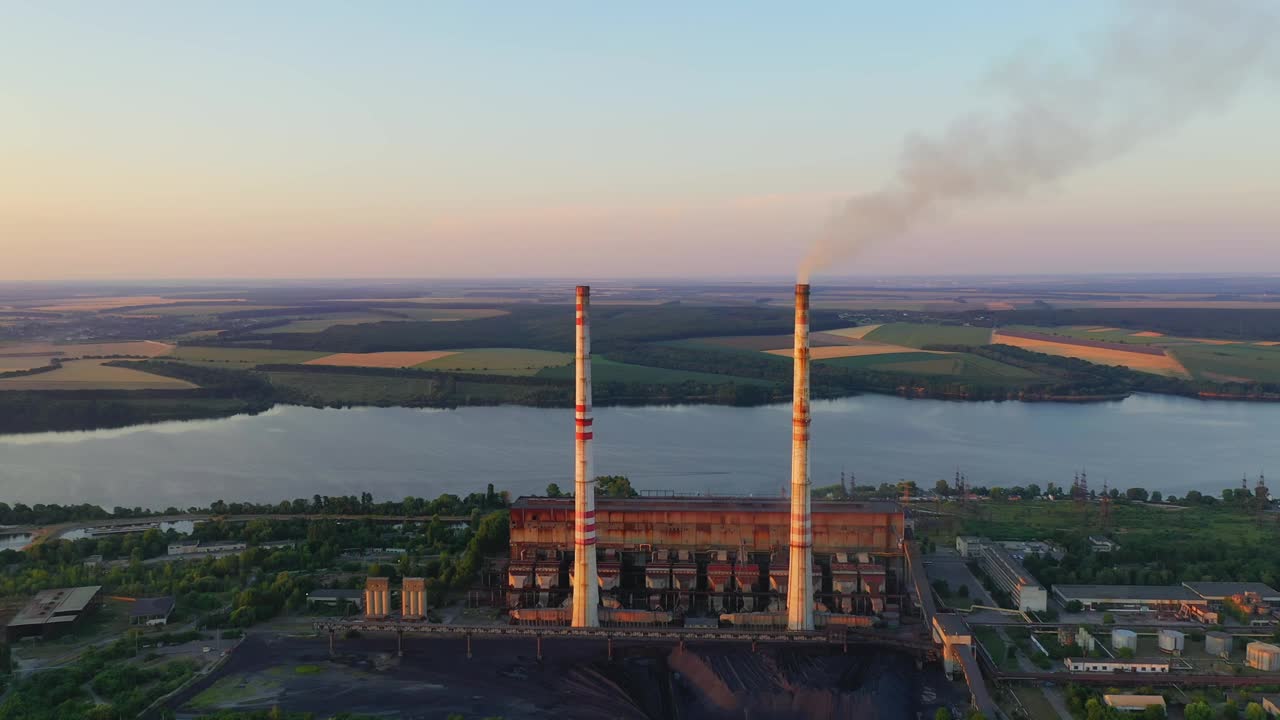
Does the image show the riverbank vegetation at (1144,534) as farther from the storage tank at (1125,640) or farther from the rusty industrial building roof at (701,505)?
the rusty industrial building roof at (701,505)

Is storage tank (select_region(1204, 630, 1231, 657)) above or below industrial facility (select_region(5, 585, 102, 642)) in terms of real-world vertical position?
below

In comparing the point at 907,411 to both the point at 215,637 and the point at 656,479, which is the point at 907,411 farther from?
the point at 215,637

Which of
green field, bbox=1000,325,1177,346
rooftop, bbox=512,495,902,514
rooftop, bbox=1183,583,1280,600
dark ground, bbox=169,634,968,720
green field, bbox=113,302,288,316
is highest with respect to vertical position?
green field, bbox=113,302,288,316

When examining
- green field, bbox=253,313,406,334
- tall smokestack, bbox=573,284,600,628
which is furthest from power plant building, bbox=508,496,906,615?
green field, bbox=253,313,406,334

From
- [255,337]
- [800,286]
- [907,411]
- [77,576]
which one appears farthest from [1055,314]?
[77,576]

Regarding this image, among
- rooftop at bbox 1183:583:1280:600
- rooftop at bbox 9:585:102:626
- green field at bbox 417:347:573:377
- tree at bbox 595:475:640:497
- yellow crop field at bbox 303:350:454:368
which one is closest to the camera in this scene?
rooftop at bbox 9:585:102:626

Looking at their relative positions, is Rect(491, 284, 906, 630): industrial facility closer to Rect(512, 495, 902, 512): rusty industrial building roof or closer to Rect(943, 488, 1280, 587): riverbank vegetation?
Rect(512, 495, 902, 512): rusty industrial building roof

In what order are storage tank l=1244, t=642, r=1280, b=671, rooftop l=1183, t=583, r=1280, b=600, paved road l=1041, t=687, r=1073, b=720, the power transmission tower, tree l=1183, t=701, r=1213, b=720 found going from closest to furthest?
tree l=1183, t=701, r=1213, b=720 < paved road l=1041, t=687, r=1073, b=720 < storage tank l=1244, t=642, r=1280, b=671 < rooftop l=1183, t=583, r=1280, b=600 < the power transmission tower
